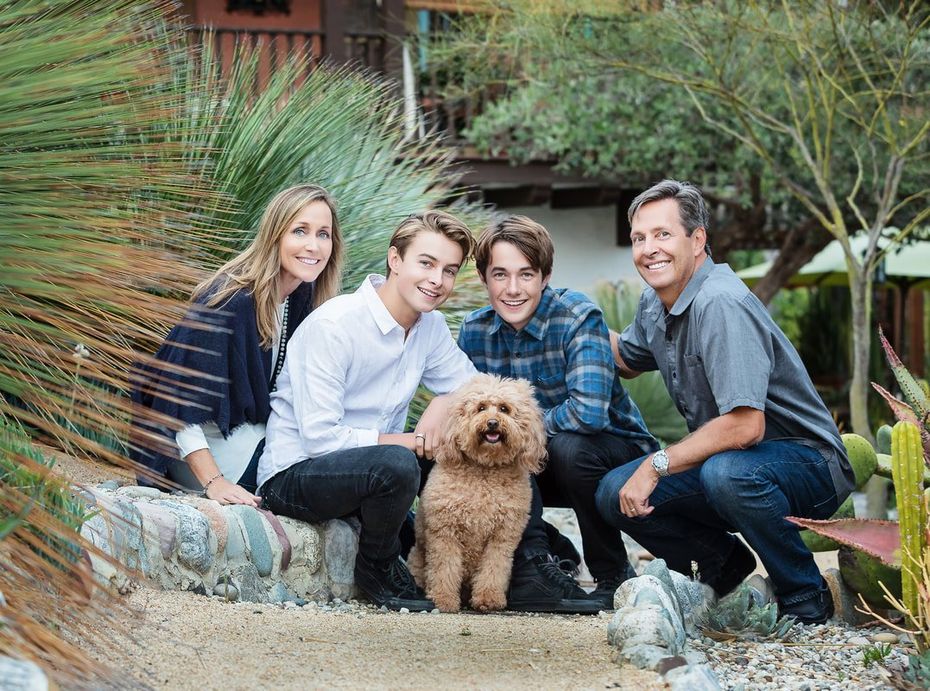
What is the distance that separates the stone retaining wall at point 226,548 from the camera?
3.36m

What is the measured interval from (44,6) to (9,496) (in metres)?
1.24

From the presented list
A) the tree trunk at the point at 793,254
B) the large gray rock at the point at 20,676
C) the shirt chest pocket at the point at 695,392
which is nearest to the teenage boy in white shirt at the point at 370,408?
the shirt chest pocket at the point at 695,392

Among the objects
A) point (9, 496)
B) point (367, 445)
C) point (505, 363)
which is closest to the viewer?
point (9, 496)

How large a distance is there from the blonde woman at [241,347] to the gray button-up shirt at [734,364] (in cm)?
136

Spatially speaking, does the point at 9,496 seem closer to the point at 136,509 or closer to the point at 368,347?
the point at 136,509

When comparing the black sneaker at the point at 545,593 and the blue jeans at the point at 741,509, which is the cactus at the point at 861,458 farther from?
the black sneaker at the point at 545,593

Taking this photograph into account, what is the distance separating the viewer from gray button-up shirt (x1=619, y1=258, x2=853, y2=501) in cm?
376

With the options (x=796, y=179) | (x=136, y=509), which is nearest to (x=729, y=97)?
(x=796, y=179)

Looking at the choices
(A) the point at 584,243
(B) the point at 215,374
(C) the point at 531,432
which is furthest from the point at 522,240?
(A) the point at 584,243

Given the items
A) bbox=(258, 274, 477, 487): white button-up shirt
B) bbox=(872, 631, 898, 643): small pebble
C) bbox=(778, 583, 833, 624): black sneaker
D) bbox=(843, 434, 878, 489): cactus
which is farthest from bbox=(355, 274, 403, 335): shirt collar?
bbox=(872, 631, 898, 643): small pebble

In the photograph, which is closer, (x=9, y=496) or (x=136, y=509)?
(x=9, y=496)

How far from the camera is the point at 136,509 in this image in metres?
3.41

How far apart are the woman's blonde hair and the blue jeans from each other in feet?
4.64

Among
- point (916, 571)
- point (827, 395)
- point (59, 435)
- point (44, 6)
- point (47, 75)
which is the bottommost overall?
point (827, 395)
